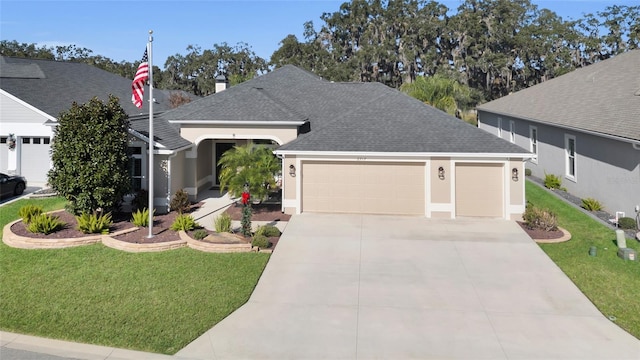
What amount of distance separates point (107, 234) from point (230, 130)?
713cm

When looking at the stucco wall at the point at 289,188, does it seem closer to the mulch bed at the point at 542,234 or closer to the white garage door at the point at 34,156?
the mulch bed at the point at 542,234

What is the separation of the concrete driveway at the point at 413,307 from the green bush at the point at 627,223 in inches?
122

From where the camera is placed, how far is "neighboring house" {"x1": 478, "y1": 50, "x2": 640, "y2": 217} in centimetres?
1491

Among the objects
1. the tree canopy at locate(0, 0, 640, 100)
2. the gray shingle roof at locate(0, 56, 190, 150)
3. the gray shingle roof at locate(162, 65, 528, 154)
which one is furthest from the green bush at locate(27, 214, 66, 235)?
the tree canopy at locate(0, 0, 640, 100)

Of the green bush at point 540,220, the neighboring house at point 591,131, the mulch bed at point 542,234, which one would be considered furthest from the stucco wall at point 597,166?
the mulch bed at point 542,234

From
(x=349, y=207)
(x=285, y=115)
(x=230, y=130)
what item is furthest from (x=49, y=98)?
(x=349, y=207)

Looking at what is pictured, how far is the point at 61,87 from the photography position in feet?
83.7

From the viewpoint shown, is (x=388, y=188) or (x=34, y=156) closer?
(x=388, y=188)

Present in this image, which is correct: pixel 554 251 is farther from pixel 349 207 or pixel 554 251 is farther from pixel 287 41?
pixel 287 41

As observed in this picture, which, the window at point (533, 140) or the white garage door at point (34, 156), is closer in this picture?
the white garage door at point (34, 156)

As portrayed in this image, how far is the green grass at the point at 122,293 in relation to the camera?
8.12m

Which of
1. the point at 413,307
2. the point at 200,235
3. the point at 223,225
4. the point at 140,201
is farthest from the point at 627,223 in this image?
the point at 140,201

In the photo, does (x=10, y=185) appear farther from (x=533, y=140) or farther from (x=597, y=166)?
(x=533, y=140)

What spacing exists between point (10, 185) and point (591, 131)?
2271 centimetres
